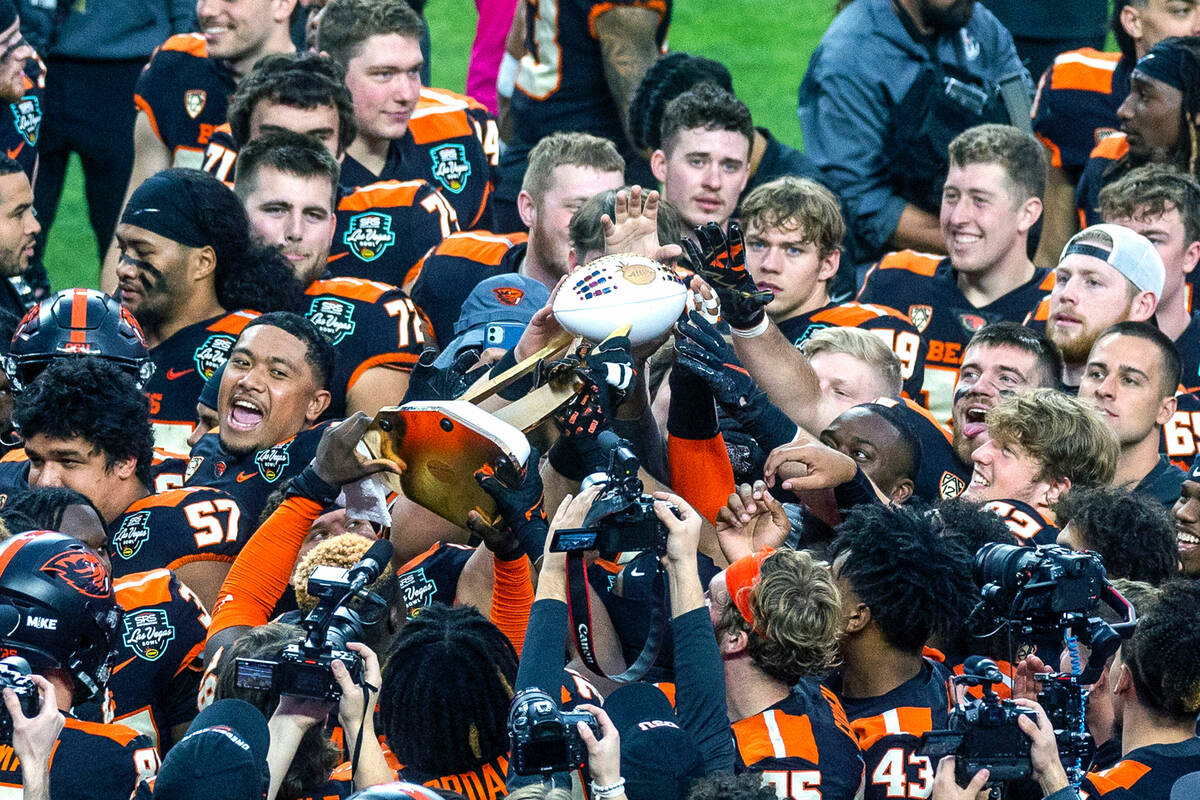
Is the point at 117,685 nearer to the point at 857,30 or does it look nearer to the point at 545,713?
the point at 545,713

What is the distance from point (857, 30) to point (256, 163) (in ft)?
10.6

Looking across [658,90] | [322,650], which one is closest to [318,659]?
[322,650]

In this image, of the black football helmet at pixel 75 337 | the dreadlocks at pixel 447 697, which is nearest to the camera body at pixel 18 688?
the dreadlocks at pixel 447 697

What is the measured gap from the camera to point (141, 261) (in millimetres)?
6652

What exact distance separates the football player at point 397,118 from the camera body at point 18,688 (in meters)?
4.26

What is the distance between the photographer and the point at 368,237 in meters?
7.40

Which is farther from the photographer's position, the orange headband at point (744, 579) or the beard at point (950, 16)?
the beard at point (950, 16)

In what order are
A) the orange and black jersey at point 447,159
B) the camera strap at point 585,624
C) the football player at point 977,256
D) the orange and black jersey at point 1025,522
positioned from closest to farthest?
the camera strap at point 585,624 < the orange and black jersey at point 1025,522 < the football player at point 977,256 < the orange and black jersey at point 447,159

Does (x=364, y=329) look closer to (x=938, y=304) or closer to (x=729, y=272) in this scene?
(x=729, y=272)

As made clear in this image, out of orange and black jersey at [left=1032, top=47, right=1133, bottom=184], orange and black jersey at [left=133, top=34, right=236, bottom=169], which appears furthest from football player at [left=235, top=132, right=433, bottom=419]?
orange and black jersey at [left=1032, top=47, right=1133, bottom=184]

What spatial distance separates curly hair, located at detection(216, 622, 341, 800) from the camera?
3.94m

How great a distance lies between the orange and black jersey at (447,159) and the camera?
8062 millimetres

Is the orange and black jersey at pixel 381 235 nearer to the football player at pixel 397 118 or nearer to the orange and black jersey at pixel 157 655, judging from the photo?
the football player at pixel 397 118

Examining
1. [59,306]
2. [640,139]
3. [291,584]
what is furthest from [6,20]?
[291,584]
